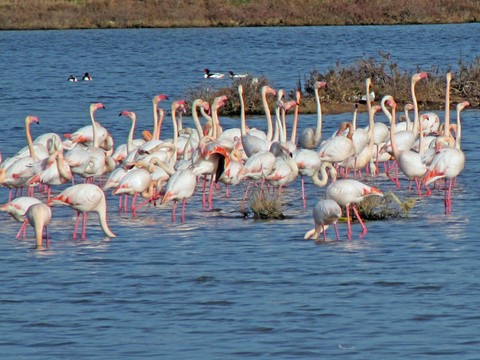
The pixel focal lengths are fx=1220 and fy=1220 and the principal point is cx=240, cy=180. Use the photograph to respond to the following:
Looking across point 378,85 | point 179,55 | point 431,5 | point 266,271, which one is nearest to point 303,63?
point 179,55

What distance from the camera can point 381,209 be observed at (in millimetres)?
13062

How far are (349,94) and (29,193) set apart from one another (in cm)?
1025

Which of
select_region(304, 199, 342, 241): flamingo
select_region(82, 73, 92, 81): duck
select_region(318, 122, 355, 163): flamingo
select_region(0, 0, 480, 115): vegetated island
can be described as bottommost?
select_region(304, 199, 342, 241): flamingo

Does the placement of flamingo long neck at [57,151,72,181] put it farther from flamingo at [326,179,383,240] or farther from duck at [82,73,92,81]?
duck at [82,73,92,81]

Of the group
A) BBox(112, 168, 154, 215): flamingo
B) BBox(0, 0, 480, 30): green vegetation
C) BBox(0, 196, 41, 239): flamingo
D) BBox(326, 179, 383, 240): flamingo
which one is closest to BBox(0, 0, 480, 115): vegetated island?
BBox(0, 0, 480, 30): green vegetation

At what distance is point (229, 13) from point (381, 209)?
4523 centimetres

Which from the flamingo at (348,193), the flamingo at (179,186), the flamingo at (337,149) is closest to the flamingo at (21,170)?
the flamingo at (179,186)

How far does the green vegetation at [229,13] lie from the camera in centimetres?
5588

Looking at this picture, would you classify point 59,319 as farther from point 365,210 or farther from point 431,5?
point 431,5

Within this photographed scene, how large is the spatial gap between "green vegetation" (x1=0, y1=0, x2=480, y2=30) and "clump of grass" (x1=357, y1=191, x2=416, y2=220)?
42900mm

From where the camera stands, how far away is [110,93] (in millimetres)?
29641

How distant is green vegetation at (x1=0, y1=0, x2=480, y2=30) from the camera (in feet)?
183

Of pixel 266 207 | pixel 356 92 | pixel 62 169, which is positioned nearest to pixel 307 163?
pixel 266 207

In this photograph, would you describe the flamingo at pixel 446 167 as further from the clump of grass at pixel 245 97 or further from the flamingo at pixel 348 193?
the clump of grass at pixel 245 97
